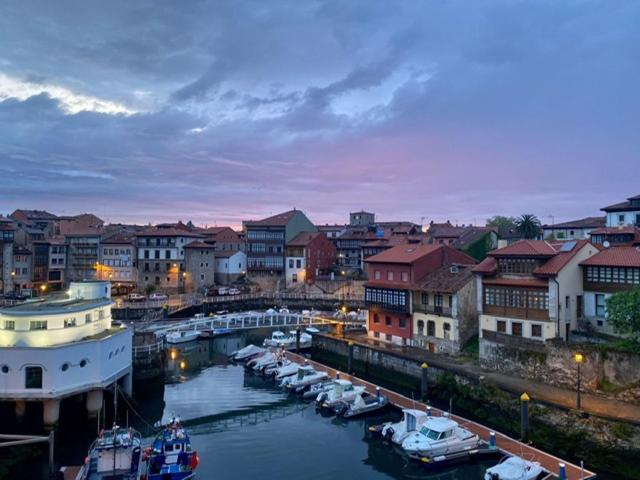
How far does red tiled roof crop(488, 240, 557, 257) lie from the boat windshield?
1846 cm

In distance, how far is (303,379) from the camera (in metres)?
43.9

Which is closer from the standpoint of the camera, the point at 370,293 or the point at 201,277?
the point at 370,293

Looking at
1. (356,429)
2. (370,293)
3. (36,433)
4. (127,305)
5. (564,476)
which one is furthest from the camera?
(127,305)

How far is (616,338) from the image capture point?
3794 cm

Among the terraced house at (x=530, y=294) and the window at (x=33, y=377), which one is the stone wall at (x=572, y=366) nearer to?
the terraced house at (x=530, y=294)

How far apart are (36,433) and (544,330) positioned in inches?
1480

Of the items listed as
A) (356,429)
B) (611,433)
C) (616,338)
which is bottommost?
(356,429)

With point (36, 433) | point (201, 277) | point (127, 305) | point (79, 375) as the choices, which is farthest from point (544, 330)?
point (201, 277)

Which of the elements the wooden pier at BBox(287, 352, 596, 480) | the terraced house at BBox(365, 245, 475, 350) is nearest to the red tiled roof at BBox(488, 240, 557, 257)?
the terraced house at BBox(365, 245, 475, 350)

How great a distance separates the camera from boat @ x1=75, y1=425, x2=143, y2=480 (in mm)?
25453

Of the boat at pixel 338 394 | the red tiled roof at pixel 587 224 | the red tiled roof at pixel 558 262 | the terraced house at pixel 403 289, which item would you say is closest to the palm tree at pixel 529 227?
the red tiled roof at pixel 587 224

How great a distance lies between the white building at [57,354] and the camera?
105ft

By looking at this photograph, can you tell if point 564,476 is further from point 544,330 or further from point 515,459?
point 544,330

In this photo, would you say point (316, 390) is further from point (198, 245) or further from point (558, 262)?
point (198, 245)
